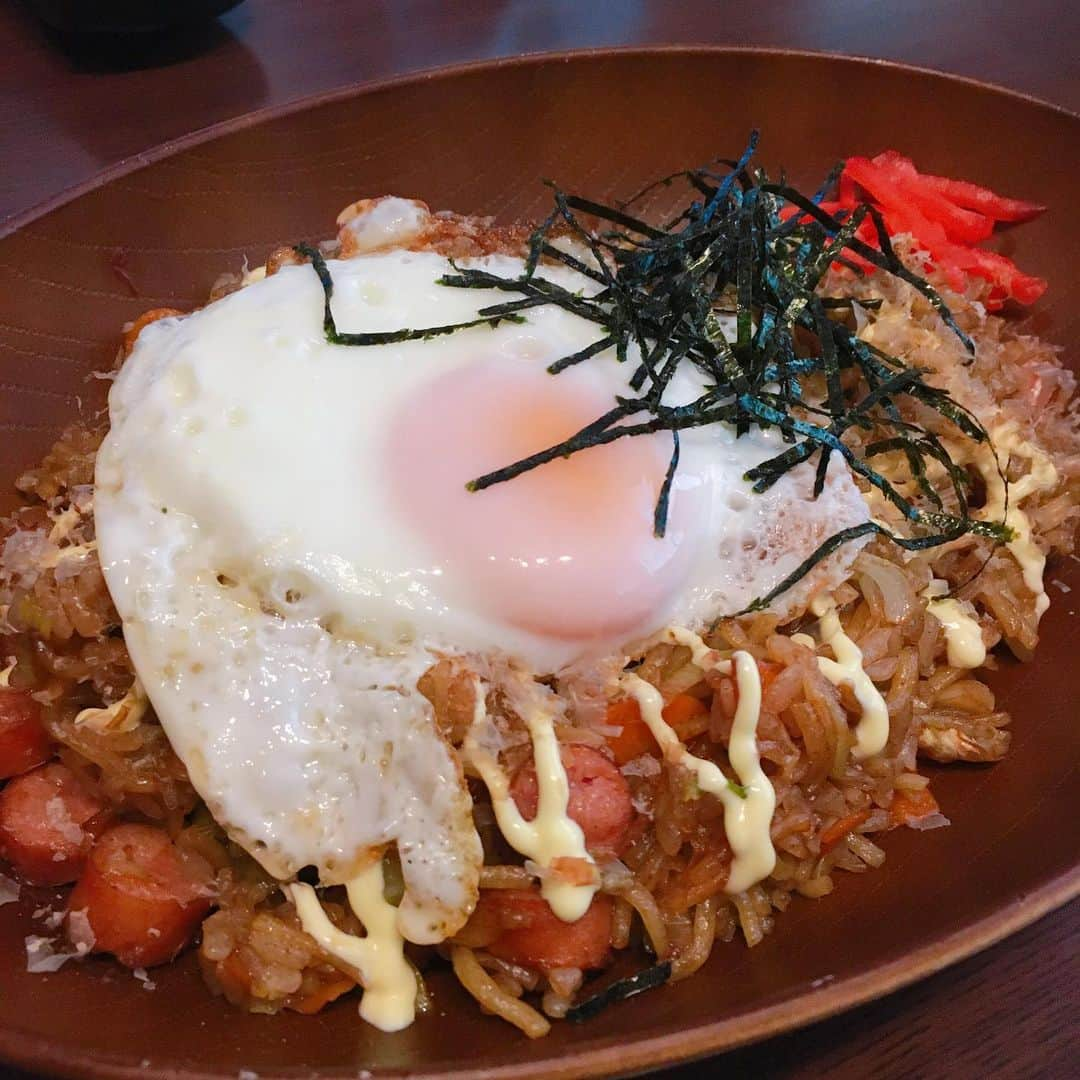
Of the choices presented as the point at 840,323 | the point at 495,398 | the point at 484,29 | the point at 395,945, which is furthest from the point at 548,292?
the point at 484,29

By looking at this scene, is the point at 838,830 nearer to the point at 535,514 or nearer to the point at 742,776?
the point at 742,776

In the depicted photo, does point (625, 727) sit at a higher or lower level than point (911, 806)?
higher

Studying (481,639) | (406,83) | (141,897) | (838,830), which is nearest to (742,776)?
(838,830)

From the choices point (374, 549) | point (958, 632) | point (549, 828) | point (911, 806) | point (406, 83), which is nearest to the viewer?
point (549, 828)

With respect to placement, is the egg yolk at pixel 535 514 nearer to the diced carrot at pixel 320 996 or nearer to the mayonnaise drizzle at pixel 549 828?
the mayonnaise drizzle at pixel 549 828

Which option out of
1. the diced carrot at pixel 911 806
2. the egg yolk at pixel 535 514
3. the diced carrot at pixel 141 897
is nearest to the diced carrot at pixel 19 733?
the diced carrot at pixel 141 897

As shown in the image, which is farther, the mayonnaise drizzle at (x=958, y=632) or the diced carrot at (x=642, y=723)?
the mayonnaise drizzle at (x=958, y=632)

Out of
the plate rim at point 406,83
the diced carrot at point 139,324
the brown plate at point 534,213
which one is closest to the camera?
the brown plate at point 534,213
